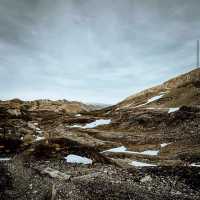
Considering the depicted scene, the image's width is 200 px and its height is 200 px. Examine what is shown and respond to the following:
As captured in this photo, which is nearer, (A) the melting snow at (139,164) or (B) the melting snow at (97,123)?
(A) the melting snow at (139,164)

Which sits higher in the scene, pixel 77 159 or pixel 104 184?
pixel 77 159

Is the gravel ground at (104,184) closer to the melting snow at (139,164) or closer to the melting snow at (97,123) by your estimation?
the melting snow at (139,164)

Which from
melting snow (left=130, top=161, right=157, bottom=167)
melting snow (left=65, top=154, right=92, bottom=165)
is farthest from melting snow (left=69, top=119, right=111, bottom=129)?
melting snow (left=130, top=161, right=157, bottom=167)

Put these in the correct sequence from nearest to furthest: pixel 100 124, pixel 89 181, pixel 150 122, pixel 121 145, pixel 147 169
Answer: pixel 89 181 → pixel 147 169 → pixel 121 145 → pixel 150 122 → pixel 100 124

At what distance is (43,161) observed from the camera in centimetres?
3606

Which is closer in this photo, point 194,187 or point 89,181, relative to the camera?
point 194,187

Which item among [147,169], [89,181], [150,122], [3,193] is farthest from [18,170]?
[150,122]

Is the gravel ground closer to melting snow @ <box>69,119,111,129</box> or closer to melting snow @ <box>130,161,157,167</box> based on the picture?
melting snow @ <box>130,161,157,167</box>

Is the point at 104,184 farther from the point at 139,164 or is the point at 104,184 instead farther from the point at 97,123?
the point at 97,123

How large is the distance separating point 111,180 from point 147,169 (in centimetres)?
633

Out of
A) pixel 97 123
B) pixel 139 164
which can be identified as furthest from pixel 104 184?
pixel 97 123

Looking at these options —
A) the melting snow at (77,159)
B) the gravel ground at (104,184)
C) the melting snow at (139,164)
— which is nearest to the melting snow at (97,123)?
the melting snow at (77,159)

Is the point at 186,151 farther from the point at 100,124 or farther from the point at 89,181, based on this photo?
the point at 100,124

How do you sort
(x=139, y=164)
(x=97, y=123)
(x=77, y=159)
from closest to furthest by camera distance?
(x=139, y=164)
(x=77, y=159)
(x=97, y=123)
